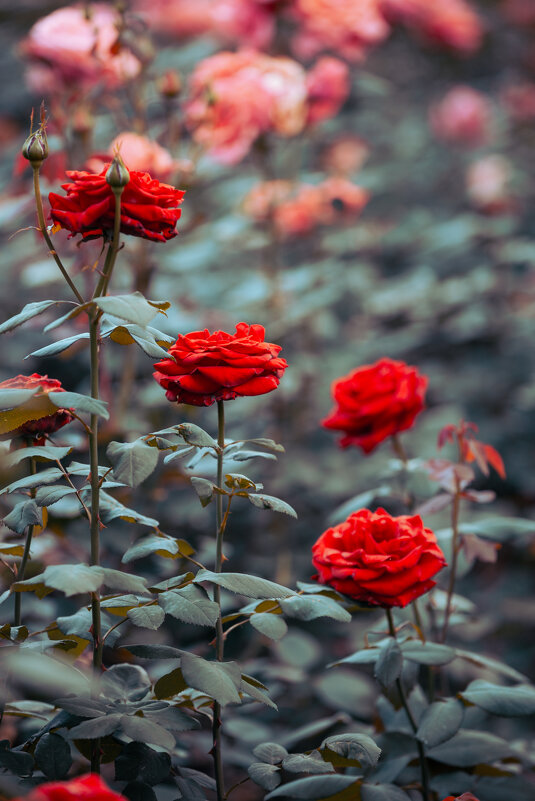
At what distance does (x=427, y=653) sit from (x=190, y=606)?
0.31 metres

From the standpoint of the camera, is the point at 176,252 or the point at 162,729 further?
the point at 176,252

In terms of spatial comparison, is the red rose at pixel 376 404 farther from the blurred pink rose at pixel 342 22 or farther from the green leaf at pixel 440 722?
the blurred pink rose at pixel 342 22

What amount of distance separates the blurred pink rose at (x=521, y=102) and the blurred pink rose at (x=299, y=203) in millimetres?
948

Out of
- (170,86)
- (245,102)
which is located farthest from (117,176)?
(245,102)

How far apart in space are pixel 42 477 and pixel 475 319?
57.6 inches

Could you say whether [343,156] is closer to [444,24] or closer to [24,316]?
[444,24]

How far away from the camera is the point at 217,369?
57 cm

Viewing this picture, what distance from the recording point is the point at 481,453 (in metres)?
0.81

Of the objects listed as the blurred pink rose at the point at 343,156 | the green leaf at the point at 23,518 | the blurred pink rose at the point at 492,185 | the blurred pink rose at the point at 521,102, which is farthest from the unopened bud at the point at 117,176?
the blurred pink rose at the point at 521,102

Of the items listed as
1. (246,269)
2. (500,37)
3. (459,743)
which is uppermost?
(500,37)

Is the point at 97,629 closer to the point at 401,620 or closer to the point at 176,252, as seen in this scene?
the point at 401,620

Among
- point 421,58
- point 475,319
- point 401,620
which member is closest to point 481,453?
point 401,620

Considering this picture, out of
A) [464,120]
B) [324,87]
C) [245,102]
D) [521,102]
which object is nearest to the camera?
[245,102]

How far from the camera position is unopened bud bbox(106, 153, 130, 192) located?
0.51 meters
